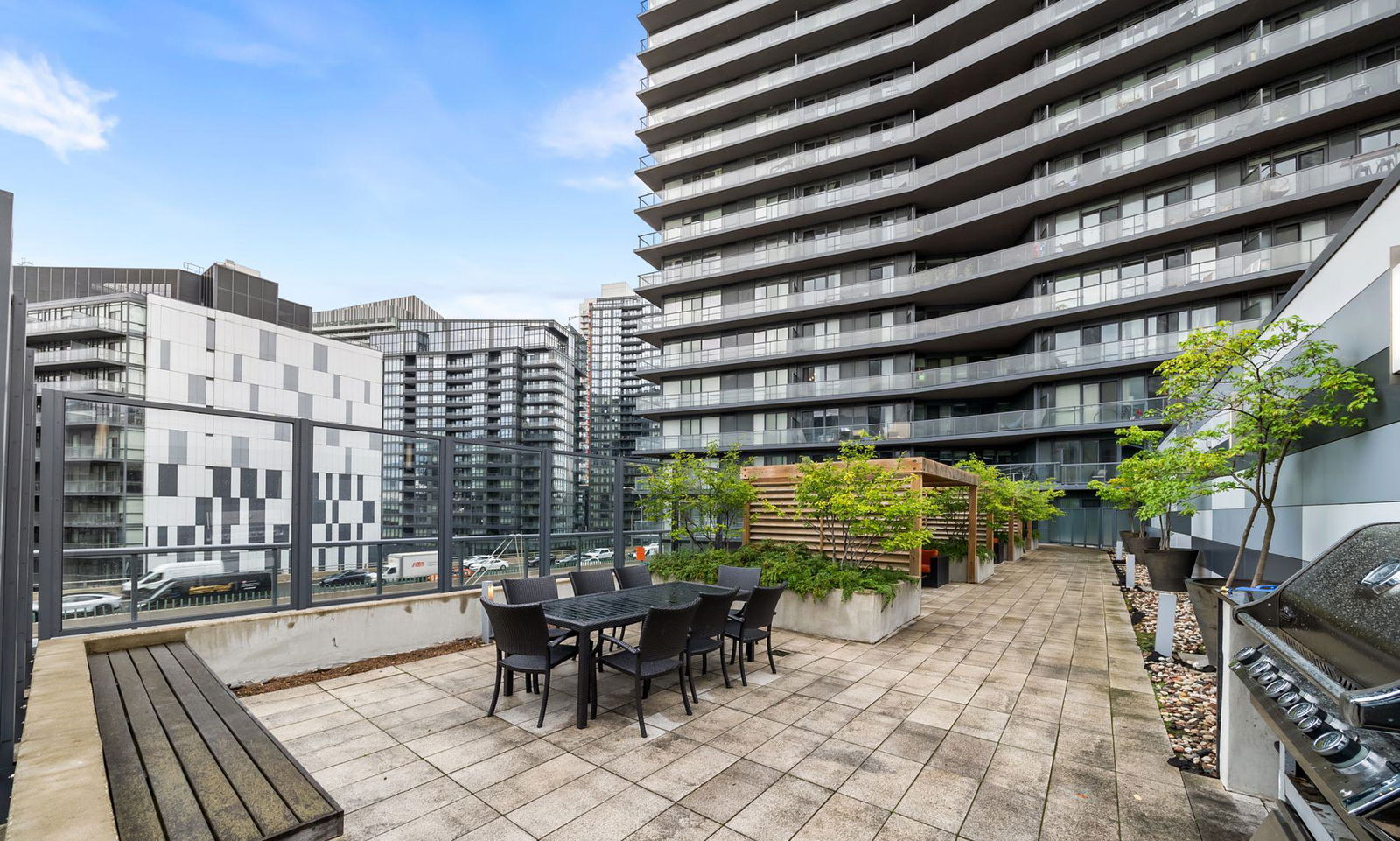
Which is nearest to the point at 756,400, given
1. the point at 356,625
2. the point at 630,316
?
the point at 356,625

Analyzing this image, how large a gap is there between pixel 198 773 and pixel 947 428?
31443mm

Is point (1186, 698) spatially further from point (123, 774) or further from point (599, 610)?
point (123, 774)

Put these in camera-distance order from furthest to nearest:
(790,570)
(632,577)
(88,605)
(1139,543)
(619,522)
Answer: (1139,543), (619,522), (790,570), (632,577), (88,605)

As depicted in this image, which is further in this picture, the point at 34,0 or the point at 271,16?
the point at 271,16

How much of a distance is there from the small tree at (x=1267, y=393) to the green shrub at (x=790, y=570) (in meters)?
4.02

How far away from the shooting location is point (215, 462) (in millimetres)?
6230

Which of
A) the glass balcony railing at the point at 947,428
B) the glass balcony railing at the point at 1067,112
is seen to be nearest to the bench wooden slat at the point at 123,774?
the glass balcony railing at the point at 947,428

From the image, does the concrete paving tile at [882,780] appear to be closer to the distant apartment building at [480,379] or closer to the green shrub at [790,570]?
the green shrub at [790,570]

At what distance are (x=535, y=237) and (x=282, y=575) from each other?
57.6 meters

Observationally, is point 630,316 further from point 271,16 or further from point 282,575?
point 282,575

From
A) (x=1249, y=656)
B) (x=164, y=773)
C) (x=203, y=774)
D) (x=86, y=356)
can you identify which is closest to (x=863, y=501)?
(x=1249, y=656)

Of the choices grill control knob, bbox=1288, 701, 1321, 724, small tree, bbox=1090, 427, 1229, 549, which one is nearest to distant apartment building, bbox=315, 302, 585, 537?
small tree, bbox=1090, 427, 1229, 549

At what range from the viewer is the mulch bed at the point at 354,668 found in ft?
19.2

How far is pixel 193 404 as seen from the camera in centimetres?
3709
